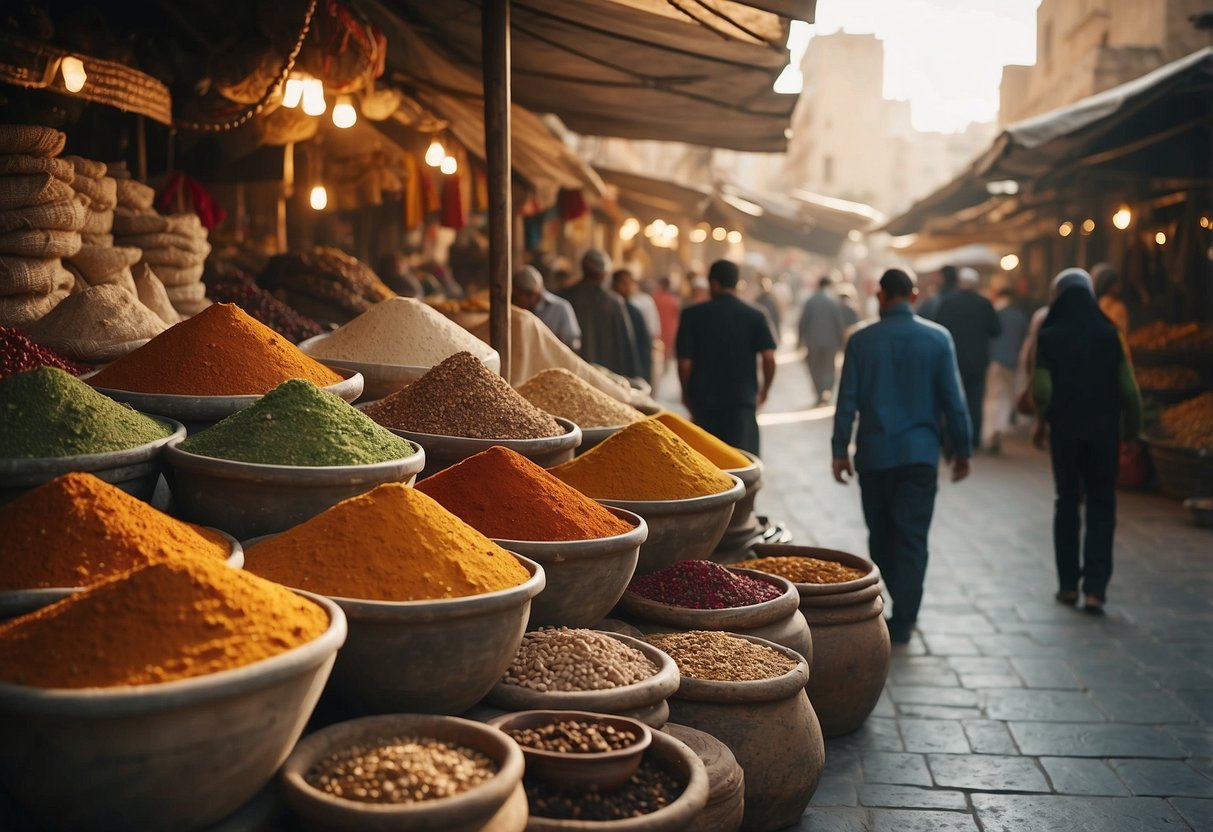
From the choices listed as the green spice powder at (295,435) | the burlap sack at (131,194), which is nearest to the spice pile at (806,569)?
the green spice powder at (295,435)

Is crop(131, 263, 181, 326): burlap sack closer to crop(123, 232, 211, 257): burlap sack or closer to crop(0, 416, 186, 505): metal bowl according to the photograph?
crop(123, 232, 211, 257): burlap sack

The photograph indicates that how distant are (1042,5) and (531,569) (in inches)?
881

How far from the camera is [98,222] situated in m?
4.76

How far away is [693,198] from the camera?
16.5m

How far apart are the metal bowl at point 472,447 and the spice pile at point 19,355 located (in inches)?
38.5

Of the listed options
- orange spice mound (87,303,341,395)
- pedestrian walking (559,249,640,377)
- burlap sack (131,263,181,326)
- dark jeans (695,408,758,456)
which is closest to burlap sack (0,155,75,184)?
burlap sack (131,263,181,326)

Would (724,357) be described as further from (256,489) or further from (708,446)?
(256,489)

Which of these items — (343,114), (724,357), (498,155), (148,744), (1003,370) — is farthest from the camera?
(1003,370)

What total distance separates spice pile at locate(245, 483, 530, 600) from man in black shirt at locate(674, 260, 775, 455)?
15.4ft

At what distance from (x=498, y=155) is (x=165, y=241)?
1.52m

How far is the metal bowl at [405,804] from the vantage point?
2023 millimetres

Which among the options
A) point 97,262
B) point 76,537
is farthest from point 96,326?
point 76,537

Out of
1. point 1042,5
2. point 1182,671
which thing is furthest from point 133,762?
point 1042,5

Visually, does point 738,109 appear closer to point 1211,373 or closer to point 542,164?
point 542,164
